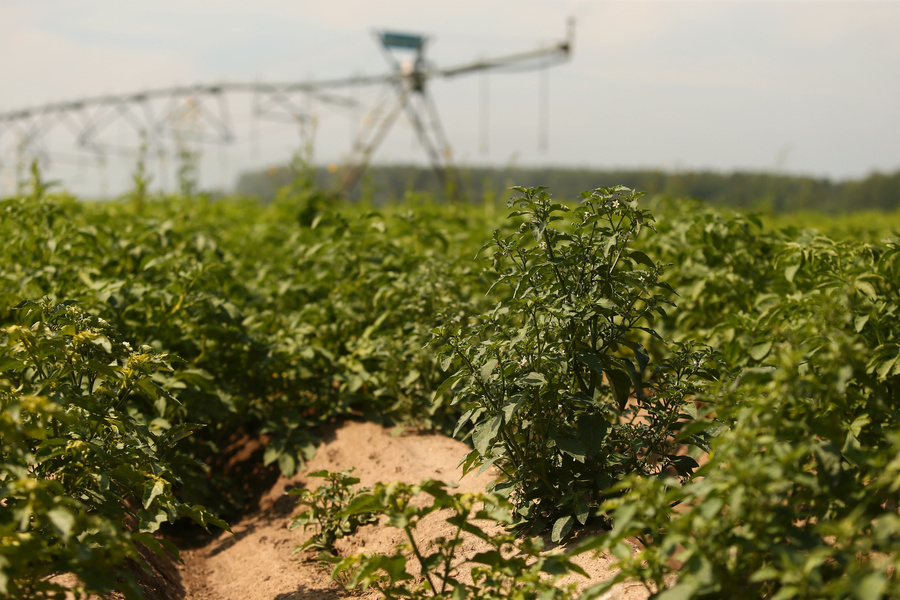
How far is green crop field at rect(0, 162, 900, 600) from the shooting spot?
5.48 feet

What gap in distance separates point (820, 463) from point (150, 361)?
80.1 inches

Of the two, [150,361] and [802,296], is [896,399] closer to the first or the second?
[802,296]

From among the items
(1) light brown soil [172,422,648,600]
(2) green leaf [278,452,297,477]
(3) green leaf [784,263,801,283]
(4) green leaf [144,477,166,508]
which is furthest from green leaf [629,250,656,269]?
(2) green leaf [278,452,297,477]

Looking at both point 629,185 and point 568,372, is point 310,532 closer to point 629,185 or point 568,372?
point 568,372

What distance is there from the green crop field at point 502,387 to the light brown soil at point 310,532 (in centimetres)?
12

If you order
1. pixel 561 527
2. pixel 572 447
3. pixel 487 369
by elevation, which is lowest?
pixel 561 527

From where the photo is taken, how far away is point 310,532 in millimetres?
3221

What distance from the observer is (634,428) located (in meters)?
2.54

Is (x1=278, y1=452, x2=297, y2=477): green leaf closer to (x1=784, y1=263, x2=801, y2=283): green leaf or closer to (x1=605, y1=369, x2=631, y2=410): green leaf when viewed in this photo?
(x1=605, y1=369, x2=631, y2=410): green leaf

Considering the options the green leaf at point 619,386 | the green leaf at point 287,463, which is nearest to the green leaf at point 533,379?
the green leaf at point 619,386

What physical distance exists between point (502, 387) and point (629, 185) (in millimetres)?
10963

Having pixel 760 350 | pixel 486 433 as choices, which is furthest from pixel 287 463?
pixel 760 350

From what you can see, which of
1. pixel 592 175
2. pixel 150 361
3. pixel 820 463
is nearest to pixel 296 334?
pixel 150 361

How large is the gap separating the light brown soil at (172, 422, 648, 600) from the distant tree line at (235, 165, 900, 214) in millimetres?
2659
